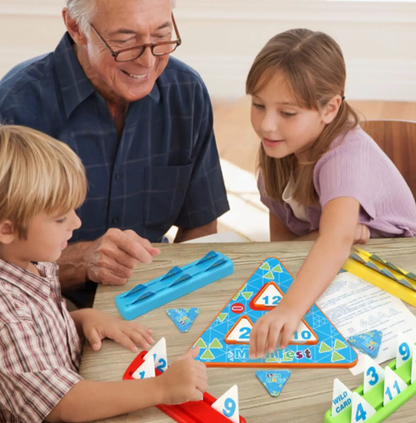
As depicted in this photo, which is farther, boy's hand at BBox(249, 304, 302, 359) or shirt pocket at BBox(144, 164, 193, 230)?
shirt pocket at BBox(144, 164, 193, 230)

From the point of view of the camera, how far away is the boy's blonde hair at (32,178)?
1077 millimetres

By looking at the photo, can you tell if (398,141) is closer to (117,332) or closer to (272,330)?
(272,330)

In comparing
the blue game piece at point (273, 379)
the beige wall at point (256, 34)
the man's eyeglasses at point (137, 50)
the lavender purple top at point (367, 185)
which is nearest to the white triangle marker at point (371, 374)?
the blue game piece at point (273, 379)

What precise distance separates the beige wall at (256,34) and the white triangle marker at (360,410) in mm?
3150

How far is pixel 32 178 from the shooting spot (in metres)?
1.09

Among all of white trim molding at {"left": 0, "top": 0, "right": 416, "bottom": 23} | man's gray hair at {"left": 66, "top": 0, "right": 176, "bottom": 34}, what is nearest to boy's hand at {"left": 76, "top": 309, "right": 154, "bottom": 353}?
man's gray hair at {"left": 66, "top": 0, "right": 176, "bottom": 34}

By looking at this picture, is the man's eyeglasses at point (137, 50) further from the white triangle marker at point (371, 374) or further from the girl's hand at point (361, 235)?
the white triangle marker at point (371, 374)

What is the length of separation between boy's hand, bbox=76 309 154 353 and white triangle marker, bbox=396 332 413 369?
441 millimetres

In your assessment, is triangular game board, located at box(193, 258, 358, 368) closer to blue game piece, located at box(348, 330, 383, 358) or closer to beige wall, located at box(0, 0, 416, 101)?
blue game piece, located at box(348, 330, 383, 358)

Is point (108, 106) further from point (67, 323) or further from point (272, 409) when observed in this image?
point (272, 409)

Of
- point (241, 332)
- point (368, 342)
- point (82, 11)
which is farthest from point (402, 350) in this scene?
point (82, 11)

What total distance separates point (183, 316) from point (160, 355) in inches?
5.4

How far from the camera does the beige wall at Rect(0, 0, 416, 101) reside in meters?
3.94

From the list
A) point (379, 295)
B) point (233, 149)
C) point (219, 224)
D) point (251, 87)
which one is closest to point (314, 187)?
point (251, 87)
